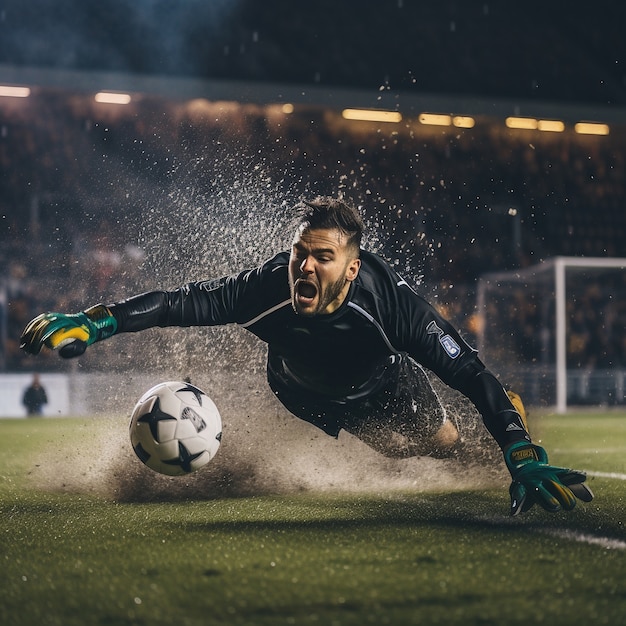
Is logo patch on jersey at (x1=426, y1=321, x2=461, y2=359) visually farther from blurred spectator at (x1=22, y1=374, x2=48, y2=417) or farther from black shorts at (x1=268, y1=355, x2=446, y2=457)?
blurred spectator at (x1=22, y1=374, x2=48, y2=417)

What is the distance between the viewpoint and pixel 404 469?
519cm

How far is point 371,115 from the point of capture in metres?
19.0

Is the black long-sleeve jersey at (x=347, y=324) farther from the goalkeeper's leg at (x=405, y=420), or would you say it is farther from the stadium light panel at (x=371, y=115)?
the stadium light panel at (x=371, y=115)

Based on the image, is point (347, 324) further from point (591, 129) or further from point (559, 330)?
point (591, 129)

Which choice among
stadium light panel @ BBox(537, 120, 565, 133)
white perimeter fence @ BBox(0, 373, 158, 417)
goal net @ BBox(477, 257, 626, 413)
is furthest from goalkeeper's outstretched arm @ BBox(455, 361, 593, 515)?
stadium light panel @ BBox(537, 120, 565, 133)

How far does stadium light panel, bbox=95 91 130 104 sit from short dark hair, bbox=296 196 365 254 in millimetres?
14571

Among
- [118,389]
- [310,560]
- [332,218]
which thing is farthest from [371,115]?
[310,560]

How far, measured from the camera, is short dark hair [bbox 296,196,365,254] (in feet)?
12.6

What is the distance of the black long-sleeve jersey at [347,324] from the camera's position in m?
3.74

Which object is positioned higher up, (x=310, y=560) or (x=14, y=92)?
(x=14, y=92)

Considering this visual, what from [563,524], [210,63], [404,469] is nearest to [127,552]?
[563,524]

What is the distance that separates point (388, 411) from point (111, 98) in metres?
14.9

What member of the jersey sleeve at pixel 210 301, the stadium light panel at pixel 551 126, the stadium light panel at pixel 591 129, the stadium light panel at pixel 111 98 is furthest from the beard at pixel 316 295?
the stadium light panel at pixel 591 129

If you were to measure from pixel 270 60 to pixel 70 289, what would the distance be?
736 cm
